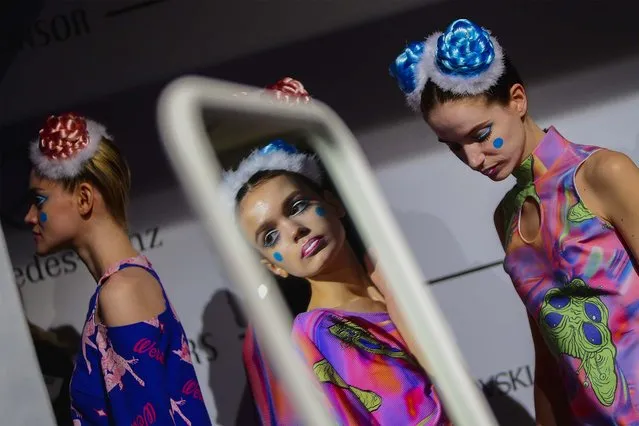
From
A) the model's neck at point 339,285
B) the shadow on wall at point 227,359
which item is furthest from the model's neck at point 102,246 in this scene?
the model's neck at point 339,285

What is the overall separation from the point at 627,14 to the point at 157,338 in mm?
862

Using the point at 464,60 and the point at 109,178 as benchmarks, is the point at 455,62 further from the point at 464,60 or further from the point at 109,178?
the point at 109,178

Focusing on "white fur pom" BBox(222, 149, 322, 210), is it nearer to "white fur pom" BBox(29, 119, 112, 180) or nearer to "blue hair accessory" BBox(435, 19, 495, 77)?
"blue hair accessory" BBox(435, 19, 495, 77)

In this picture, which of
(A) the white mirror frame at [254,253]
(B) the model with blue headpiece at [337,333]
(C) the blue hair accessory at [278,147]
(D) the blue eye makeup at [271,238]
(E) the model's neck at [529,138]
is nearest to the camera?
(A) the white mirror frame at [254,253]

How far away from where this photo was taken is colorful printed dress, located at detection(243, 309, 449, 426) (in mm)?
1010

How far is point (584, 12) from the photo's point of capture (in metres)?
1.22

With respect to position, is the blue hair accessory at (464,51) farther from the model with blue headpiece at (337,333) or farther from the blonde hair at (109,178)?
the blonde hair at (109,178)

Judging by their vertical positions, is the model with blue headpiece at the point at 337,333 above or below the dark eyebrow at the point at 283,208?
below

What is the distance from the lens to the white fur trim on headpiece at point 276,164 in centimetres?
71

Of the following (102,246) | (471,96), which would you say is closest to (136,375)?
(102,246)

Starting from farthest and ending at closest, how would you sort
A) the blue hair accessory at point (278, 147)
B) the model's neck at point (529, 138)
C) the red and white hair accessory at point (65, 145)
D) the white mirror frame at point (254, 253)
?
the red and white hair accessory at point (65, 145), the model's neck at point (529, 138), the blue hair accessory at point (278, 147), the white mirror frame at point (254, 253)

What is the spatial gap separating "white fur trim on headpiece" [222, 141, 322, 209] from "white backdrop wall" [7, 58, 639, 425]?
427 mm

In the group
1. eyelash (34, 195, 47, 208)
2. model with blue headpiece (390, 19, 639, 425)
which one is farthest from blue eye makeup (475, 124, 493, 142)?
eyelash (34, 195, 47, 208)

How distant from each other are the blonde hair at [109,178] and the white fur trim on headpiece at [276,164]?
0.40 m
